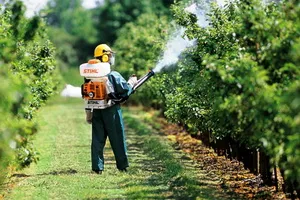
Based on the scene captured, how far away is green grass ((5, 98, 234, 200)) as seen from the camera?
12680 millimetres

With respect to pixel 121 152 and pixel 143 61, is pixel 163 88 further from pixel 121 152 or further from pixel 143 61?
pixel 143 61

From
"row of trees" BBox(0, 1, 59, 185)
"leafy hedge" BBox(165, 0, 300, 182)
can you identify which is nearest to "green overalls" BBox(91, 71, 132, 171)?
"row of trees" BBox(0, 1, 59, 185)

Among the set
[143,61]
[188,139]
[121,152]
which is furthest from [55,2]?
[121,152]

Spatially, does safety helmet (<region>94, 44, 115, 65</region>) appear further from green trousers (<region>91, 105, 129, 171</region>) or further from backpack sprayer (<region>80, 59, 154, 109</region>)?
green trousers (<region>91, 105, 129, 171</region>)

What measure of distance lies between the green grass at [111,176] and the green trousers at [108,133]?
0.84ft

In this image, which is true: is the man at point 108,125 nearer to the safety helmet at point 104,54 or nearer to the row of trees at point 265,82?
the safety helmet at point 104,54

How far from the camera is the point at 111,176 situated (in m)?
14.7

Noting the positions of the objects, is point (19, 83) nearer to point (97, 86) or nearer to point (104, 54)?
point (97, 86)

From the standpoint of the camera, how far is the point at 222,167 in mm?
15891

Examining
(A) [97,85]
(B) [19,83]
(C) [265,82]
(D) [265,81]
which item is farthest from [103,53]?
(B) [19,83]

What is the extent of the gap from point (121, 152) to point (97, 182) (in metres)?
1.34

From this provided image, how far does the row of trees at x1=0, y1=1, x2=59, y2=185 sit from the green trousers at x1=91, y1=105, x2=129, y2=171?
113cm

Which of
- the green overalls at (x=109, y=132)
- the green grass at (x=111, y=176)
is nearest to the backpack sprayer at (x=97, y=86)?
the green overalls at (x=109, y=132)

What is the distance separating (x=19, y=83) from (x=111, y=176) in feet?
20.2
